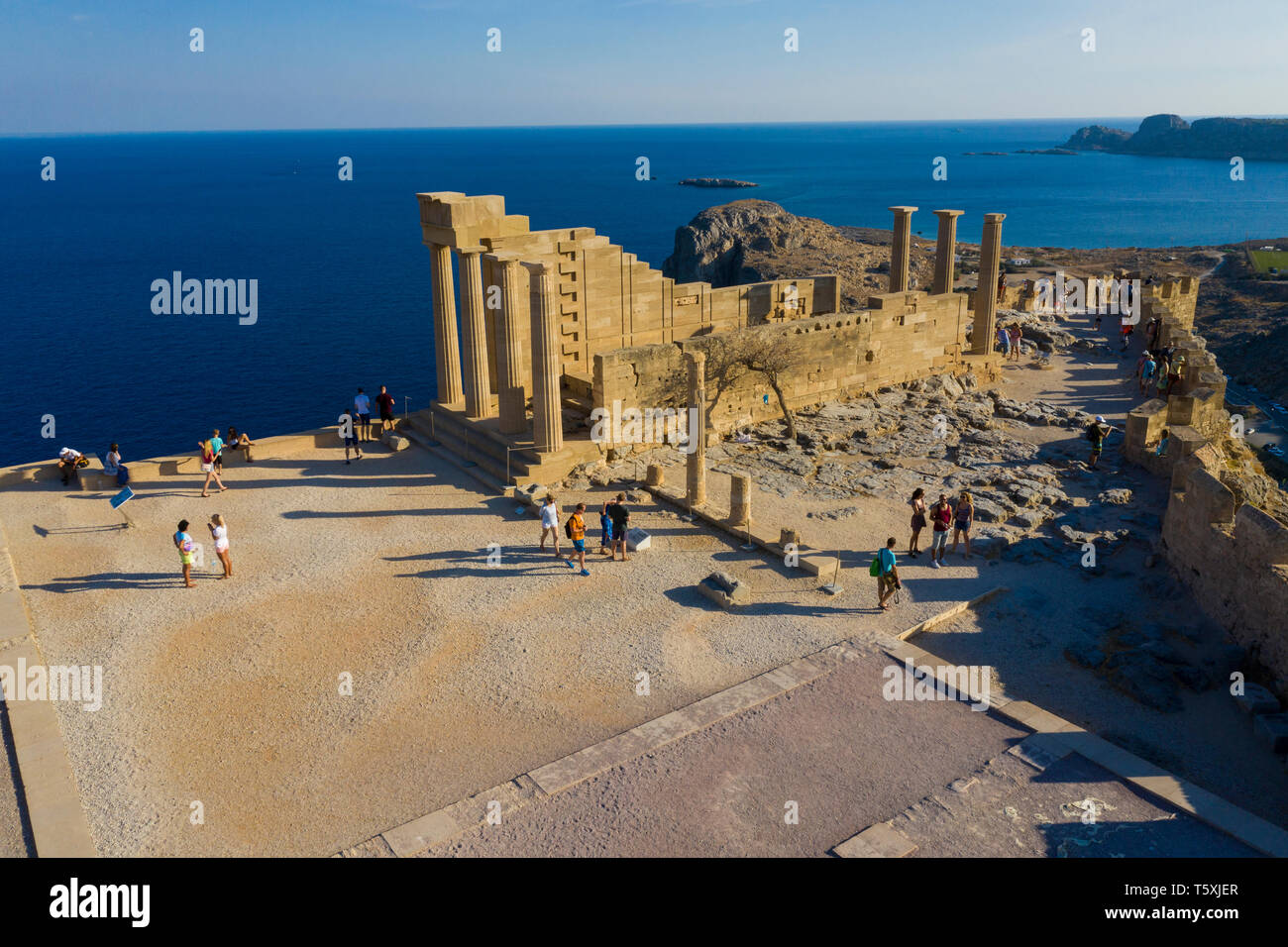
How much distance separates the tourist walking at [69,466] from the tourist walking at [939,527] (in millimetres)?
18075

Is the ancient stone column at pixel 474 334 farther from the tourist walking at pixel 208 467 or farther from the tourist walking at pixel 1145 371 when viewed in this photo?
the tourist walking at pixel 1145 371

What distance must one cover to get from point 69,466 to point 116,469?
139cm

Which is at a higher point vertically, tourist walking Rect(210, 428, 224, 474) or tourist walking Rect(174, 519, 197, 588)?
tourist walking Rect(210, 428, 224, 474)

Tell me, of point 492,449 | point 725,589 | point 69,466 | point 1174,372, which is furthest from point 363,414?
point 1174,372

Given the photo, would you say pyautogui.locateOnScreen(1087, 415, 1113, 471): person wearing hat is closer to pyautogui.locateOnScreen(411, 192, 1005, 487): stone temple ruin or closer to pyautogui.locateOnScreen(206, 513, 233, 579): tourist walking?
pyautogui.locateOnScreen(411, 192, 1005, 487): stone temple ruin

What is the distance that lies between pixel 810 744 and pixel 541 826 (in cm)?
364

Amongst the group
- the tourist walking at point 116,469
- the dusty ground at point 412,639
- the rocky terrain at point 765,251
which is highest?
the rocky terrain at point 765,251

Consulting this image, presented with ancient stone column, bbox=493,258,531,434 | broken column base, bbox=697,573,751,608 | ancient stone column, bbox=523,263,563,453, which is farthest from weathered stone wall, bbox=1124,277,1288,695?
ancient stone column, bbox=493,258,531,434

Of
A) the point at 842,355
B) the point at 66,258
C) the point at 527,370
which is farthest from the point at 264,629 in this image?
the point at 66,258

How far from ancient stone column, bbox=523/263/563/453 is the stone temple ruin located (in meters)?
0.03

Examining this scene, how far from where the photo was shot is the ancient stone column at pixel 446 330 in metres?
23.6

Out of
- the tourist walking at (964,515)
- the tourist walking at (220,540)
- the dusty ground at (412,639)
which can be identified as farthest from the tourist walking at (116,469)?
the tourist walking at (964,515)

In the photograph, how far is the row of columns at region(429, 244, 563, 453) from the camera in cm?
2038
